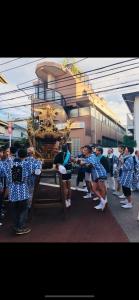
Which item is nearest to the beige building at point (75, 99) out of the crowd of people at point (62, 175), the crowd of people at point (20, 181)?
the crowd of people at point (62, 175)

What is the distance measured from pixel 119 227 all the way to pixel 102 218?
554mm

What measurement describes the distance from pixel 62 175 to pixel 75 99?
10.6 metres

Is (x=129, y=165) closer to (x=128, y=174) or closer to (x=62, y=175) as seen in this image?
(x=128, y=174)

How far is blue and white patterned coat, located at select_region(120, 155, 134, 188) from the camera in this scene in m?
5.15

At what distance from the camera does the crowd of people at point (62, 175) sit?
3939mm

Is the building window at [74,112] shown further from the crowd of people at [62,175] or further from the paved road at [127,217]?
the paved road at [127,217]

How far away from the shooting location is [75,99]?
15242mm

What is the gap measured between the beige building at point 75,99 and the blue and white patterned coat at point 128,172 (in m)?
8.03

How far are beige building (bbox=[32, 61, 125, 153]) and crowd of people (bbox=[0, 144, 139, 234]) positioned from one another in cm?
748
